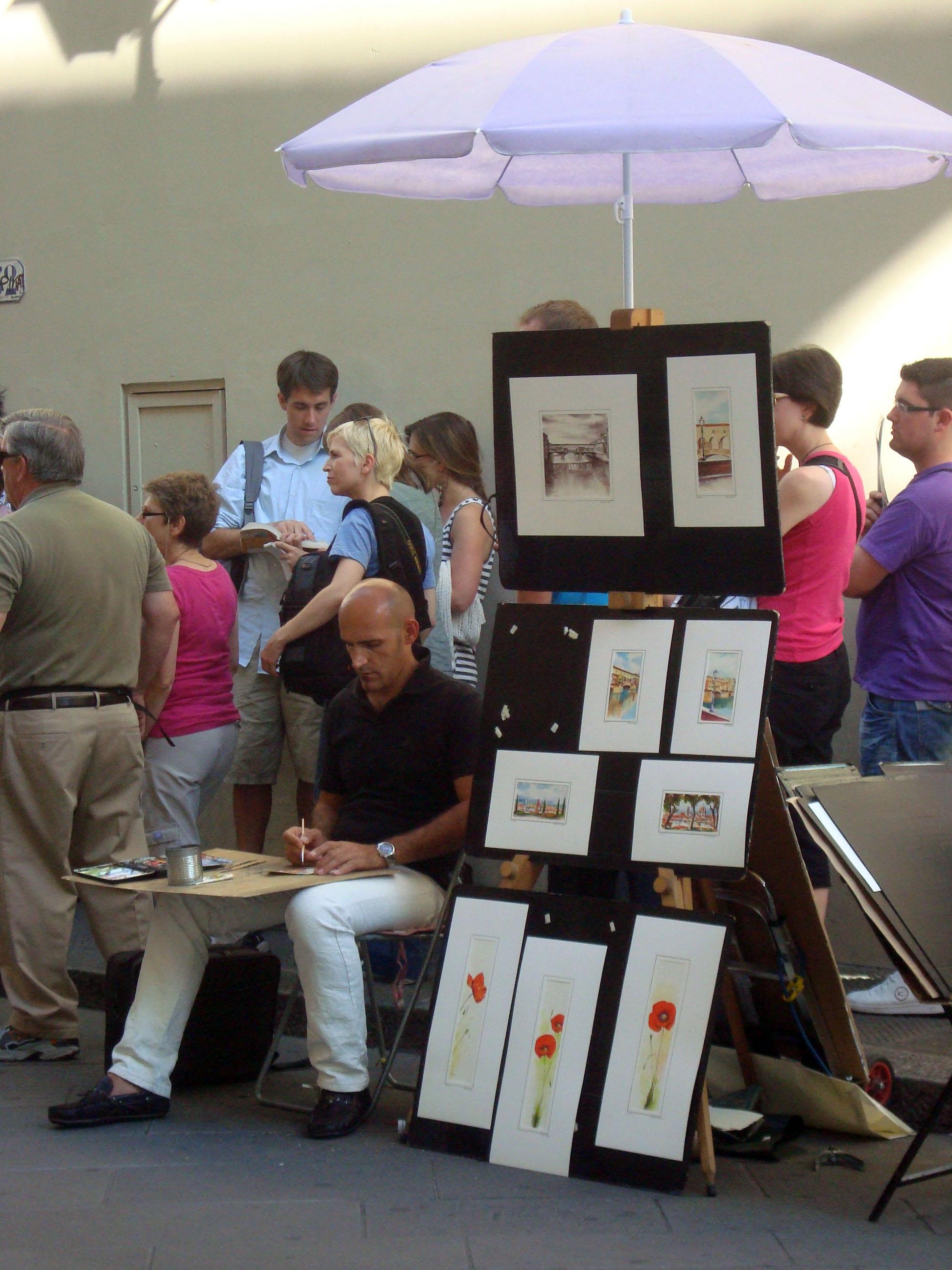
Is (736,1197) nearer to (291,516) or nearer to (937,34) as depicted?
(291,516)

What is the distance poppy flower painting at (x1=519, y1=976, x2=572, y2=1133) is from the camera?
348 cm

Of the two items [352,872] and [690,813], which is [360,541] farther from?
[690,813]

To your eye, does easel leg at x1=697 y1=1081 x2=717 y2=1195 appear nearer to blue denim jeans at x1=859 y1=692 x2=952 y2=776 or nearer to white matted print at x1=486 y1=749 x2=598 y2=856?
white matted print at x1=486 y1=749 x2=598 y2=856

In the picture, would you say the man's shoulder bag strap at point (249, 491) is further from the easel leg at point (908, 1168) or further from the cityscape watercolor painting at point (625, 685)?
the easel leg at point (908, 1168)

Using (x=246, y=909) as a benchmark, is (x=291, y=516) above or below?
above

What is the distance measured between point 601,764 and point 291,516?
242cm

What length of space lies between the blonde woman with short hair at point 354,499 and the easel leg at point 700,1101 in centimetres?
181

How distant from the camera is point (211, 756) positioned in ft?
16.9

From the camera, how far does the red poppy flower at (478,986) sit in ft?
11.9

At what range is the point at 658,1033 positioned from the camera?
340cm

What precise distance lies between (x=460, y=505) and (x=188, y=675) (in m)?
1.10

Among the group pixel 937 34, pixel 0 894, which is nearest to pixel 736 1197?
pixel 0 894

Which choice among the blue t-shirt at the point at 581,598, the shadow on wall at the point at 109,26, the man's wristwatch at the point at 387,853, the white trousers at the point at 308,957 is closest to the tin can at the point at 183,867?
the white trousers at the point at 308,957

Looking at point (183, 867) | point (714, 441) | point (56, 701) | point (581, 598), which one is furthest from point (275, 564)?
point (714, 441)
